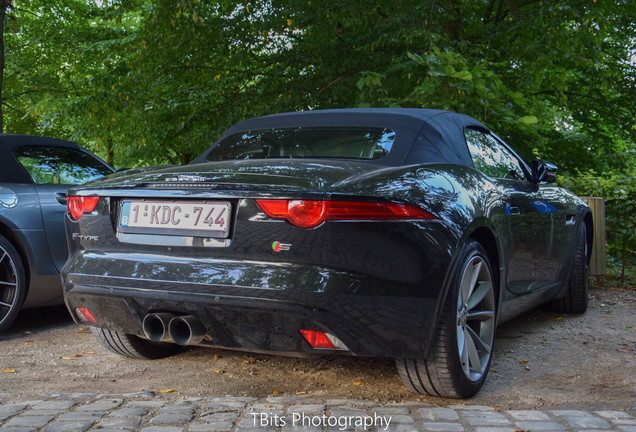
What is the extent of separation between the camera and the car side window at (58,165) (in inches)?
203

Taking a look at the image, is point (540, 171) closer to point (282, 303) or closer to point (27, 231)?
point (282, 303)

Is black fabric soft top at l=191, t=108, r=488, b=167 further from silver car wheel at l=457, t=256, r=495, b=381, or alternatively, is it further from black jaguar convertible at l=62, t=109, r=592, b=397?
silver car wheel at l=457, t=256, r=495, b=381

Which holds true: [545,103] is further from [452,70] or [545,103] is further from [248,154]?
[248,154]

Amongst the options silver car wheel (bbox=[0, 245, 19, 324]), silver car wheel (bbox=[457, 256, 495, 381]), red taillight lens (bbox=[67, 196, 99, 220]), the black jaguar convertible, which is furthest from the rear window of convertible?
silver car wheel (bbox=[0, 245, 19, 324])

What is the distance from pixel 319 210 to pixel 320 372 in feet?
4.55

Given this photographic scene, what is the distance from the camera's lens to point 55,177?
531 cm

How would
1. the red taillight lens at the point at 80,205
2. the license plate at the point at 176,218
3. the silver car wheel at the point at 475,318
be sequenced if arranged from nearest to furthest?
the license plate at the point at 176,218 < the silver car wheel at the point at 475,318 < the red taillight lens at the point at 80,205

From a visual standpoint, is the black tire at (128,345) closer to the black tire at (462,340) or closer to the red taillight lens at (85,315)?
the red taillight lens at (85,315)

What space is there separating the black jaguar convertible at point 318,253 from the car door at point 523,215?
23cm

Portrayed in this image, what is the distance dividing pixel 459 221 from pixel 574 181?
544cm

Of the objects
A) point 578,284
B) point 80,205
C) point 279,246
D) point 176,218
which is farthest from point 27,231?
point 578,284

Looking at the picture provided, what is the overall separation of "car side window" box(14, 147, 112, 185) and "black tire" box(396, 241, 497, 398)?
3.33 metres

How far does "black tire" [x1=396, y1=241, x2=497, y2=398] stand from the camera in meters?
3.13

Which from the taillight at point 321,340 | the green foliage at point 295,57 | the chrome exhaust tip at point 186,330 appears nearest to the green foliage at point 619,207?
the green foliage at point 295,57
